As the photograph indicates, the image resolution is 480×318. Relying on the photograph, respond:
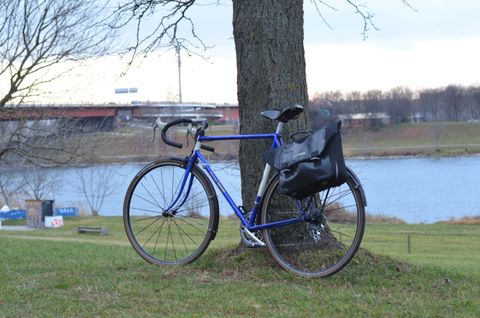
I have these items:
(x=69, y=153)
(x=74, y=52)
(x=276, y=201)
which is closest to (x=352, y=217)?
(x=276, y=201)

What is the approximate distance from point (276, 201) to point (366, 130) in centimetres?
6131

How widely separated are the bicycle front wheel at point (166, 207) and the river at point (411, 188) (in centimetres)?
1833

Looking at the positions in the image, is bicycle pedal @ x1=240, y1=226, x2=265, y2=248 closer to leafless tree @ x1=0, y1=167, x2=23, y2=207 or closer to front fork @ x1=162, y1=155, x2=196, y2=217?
front fork @ x1=162, y1=155, x2=196, y2=217

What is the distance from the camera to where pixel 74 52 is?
21594mm

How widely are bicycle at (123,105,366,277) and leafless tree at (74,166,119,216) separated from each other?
3835 cm

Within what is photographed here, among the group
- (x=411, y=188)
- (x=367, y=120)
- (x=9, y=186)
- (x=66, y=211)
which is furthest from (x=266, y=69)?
(x=367, y=120)

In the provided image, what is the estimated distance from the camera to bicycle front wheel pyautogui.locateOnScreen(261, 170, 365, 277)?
4469 millimetres

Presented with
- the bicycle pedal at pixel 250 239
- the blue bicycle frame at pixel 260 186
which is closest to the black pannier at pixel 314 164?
the blue bicycle frame at pixel 260 186

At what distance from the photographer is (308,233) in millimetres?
4762

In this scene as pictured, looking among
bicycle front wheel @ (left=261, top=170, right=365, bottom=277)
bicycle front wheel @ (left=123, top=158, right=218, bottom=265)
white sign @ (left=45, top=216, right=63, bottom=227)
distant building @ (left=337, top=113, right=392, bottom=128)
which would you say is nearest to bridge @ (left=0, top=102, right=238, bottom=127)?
white sign @ (left=45, top=216, right=63, bottom=227)

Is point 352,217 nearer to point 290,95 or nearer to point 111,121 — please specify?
point 290,95

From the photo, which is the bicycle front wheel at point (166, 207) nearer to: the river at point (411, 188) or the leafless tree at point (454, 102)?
the river at point (411, 188)

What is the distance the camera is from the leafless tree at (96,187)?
1724 inches

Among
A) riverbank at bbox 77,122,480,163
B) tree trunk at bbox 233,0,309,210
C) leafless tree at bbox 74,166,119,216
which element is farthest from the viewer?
riverbank at bbox 77,122,480,163
